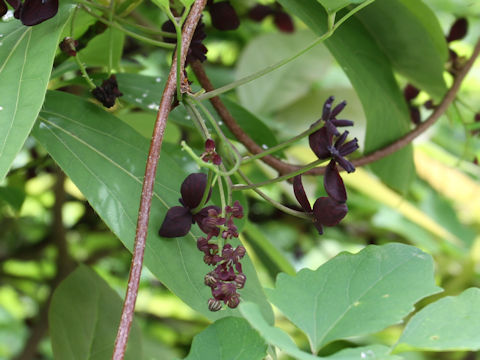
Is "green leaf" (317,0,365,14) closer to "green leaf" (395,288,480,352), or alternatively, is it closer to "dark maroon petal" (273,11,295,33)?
"green leaf" (395,288,480,352)

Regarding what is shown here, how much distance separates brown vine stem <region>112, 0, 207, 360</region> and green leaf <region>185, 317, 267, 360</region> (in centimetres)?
7

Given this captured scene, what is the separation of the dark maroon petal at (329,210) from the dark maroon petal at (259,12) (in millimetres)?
834

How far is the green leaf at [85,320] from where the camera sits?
695mm

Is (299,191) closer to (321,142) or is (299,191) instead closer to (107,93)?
(321,142)

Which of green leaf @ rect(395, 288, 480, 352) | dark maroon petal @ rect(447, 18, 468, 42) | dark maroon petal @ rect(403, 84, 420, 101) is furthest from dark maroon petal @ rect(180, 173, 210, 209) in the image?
dark maroon petal @ rect(447, 18, 468, 42)

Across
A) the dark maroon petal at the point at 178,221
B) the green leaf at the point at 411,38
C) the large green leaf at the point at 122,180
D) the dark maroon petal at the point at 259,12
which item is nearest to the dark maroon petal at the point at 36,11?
the large green leaf at the point at 122,180

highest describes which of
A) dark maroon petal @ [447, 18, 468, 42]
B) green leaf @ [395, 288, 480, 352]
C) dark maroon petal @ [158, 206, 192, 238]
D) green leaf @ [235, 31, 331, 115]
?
dark maroon petal @ [447, 18, 468, 42]

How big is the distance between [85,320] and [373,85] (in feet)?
1.54

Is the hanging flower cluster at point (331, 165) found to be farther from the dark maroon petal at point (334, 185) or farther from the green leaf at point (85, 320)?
the green leaf at point (85, 320)

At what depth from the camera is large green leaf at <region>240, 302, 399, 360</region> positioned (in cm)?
35

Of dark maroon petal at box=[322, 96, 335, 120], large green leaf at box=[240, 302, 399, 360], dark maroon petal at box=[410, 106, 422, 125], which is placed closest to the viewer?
large green leaf at box=[240, 302, 399, 360]

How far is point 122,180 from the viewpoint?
58cm

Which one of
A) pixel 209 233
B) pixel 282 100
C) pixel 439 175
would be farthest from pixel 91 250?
pixel 209 233

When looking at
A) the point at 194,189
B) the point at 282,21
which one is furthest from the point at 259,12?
the point at 194,189
